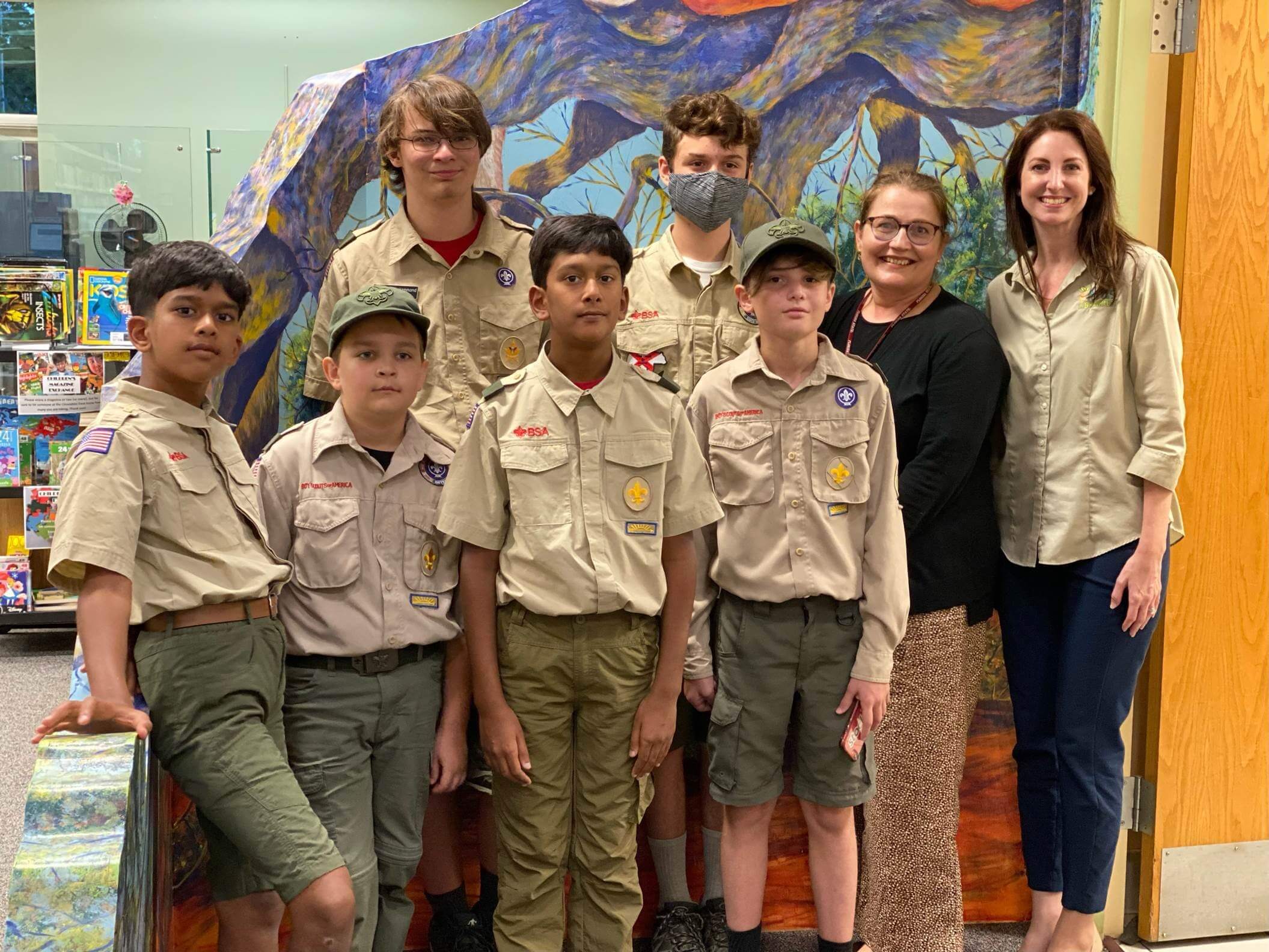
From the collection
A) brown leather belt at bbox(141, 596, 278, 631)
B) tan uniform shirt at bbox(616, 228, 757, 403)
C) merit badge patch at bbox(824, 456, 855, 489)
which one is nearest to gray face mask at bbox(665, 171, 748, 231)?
tan uniform shirt at bbox(616, 228, 757, 403)

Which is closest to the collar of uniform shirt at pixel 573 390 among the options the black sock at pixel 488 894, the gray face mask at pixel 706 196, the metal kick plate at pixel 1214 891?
the gray face mask at pixel 706 196

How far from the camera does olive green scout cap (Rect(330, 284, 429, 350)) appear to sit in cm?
213

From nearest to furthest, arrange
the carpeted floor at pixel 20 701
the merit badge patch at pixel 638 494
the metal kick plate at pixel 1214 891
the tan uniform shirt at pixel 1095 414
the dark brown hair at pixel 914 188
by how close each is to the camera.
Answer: the merit badge patch at pixel 638 494
the tan uniform shirt at pixel 1095 414
the dark brown hair at pixel 914 188
the metal kick plate at pixel 1214 891
the carpeted floor at pixel 20 701

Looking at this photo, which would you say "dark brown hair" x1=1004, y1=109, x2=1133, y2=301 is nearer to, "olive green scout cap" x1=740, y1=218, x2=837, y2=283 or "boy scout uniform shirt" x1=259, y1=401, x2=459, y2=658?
"olive green scout cap" x1=740, y1=218, x2=837, y2=283

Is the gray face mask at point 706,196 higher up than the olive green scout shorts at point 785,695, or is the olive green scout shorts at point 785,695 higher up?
the gray face mask at point 706,196

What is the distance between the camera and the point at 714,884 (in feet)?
8.87

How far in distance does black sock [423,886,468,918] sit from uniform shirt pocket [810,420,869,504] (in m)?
1.21

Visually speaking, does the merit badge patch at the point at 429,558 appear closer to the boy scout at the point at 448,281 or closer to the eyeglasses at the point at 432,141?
the boy scout at the point at 448,281

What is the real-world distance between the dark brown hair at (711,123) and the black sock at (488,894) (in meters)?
1.70

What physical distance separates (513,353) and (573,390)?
444 millimetres

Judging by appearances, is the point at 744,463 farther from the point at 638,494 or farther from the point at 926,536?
the point at 926,536

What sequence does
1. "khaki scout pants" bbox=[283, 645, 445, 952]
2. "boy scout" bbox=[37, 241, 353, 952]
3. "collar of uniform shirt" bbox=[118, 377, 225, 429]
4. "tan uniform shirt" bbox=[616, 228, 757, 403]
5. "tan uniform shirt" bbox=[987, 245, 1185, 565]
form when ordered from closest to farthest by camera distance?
"boy scout" bbox=[37, 241, 353, 952] < "collar of uniform shirt" bbox=[118, 377, 225, 429] < "khaki scout pants" bbox=[283, 645, 445, 952] < "tan uniform shirt" bbox=[987, 245, 1185, 565] < "tan uniform shirt" bbox=[616, 228, 757, 403]

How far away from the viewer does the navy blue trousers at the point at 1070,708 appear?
8.04 ft

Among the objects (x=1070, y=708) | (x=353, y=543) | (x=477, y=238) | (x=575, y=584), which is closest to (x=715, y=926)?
(x=1070, y=708)
